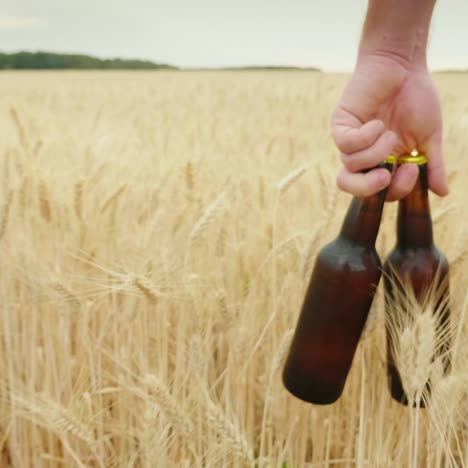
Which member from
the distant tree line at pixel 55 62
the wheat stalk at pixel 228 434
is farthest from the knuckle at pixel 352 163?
the distant tree line at pixel 55 62

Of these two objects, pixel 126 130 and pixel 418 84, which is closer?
pixel 418 84

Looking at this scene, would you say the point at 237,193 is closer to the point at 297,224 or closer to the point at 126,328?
the point at 297,224

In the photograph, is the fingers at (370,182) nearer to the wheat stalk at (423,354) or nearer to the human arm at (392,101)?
the human arm at (392,101)

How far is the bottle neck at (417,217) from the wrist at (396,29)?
18 centimetres

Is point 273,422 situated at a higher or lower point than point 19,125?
lower

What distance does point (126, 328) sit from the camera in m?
1.02

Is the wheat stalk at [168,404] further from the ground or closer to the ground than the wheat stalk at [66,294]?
closer to the ground

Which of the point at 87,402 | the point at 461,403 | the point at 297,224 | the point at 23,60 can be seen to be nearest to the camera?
the point at 461,403

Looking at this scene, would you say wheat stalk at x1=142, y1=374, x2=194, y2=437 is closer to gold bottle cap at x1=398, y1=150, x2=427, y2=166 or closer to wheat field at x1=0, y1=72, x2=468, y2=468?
wheat field at x1=0, y1=72, x2=468, y2=468

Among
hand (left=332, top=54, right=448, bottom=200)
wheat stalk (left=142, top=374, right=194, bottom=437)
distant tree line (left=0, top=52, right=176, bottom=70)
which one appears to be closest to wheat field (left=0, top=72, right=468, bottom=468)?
wheat stalk (left=142, top=374, right=194, bottom=437)

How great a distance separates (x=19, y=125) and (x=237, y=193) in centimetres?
60

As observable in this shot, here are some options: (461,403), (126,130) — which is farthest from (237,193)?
(126,130)

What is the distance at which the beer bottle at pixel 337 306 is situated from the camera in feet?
2.73

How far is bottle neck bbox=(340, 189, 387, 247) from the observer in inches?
32.9
